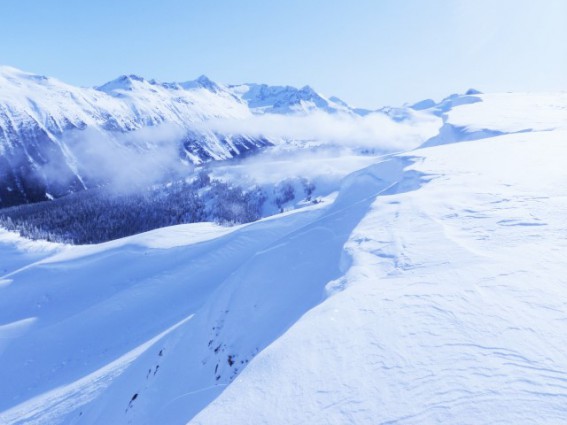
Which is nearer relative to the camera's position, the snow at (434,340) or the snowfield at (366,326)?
the snow at (434,340)

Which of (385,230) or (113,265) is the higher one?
(385,230)

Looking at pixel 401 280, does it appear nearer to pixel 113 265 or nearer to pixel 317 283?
pixel 317 283

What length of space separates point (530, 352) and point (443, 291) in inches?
94.3

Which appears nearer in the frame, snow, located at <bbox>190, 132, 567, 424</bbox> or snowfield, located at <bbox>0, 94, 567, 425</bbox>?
snow, located at <bbox>190, 132, 567, 424</bbox>

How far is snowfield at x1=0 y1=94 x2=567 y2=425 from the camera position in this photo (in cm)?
592

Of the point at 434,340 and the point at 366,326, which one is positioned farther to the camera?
the point at 366,326

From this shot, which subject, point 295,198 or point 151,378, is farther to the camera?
point 295,198

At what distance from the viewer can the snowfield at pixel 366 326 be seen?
19.4 feet

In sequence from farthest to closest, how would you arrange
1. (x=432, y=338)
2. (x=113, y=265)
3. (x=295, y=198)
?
1. (x=295, y=198)
2. (x=113, y=265)
3. (x=432, y=338)

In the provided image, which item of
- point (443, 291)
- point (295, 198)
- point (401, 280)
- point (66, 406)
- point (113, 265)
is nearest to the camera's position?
point (443, 291)

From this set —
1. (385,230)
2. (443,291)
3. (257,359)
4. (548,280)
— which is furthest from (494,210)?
(257,359)

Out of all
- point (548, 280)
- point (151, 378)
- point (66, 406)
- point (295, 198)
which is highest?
point (548, 280)

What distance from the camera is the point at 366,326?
25.7ft

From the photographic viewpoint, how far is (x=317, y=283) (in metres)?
13.6
